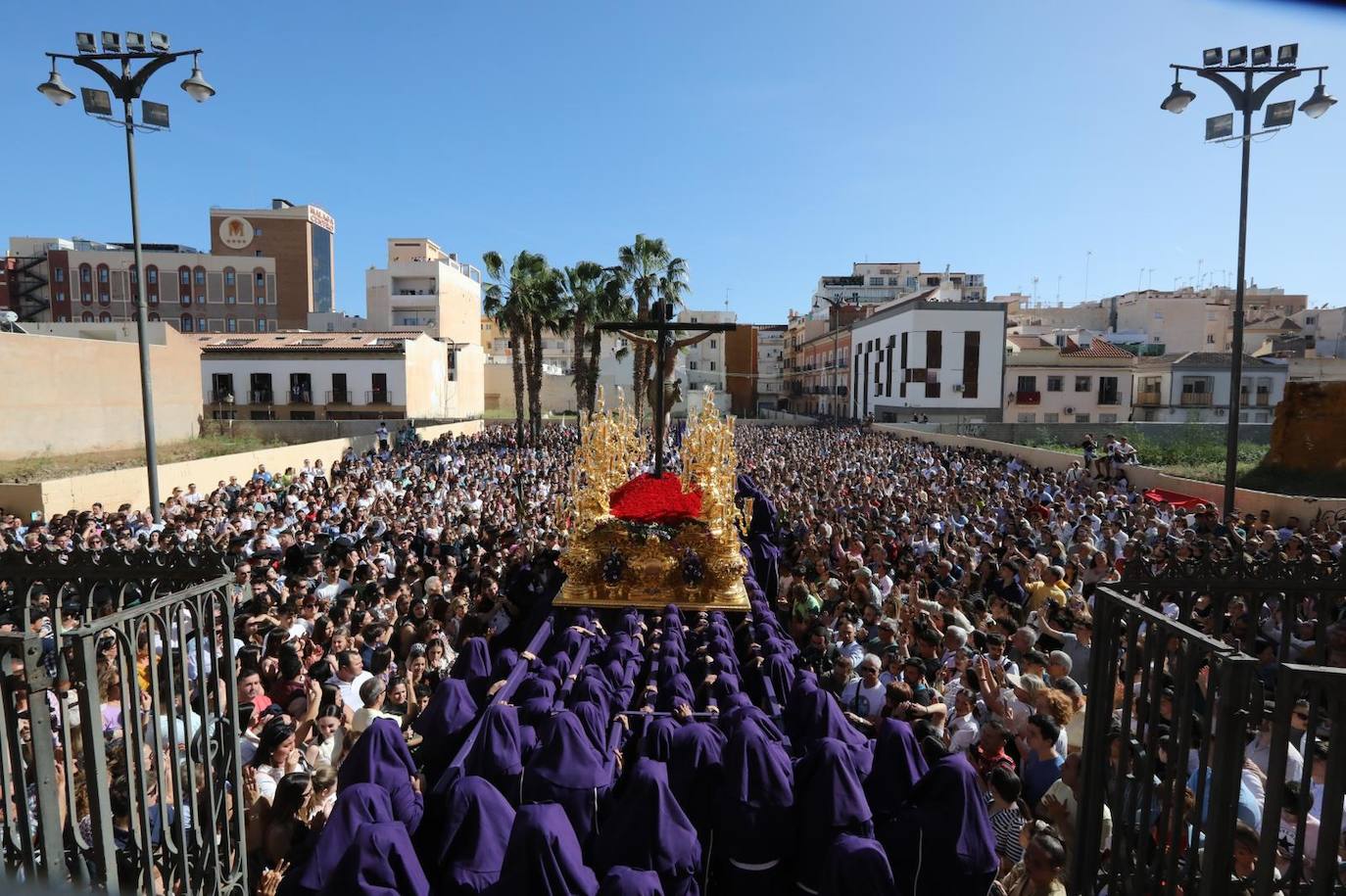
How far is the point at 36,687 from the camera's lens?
249cm

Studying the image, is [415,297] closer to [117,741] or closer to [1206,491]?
[1206,491]

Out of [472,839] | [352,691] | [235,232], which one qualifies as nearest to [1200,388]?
[352,691]

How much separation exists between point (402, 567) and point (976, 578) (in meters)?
6.85

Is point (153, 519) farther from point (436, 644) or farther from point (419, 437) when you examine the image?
point (419, 437)

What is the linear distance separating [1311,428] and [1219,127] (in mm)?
8324

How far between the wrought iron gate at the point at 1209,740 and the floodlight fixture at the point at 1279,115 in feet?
33.0

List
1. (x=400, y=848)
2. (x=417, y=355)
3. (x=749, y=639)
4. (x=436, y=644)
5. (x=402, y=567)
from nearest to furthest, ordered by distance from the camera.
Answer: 1. (x=400, y=848)
2. (x=436, y=644)
3. (x=749, y=639)
4. (x=402, y=567)
5. (x=417, y=355)

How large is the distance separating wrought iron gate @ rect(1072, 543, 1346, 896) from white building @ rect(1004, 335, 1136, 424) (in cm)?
4035

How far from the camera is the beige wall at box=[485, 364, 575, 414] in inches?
2213

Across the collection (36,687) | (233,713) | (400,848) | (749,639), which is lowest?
(749,639)

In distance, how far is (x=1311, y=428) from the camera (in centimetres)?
1580

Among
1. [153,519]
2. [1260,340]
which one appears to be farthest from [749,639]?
[1260,340]

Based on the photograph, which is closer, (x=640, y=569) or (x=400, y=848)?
(x=400, y=848)

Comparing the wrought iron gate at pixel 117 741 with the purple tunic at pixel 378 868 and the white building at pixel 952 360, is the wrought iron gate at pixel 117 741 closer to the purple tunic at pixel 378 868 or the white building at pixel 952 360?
the purple tunic at pixel 378 868
